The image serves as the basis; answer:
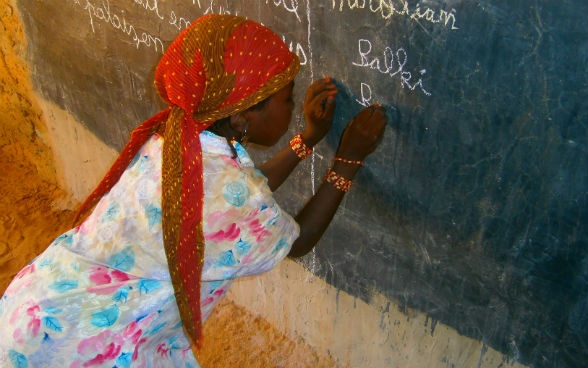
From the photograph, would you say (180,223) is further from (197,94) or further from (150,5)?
(150,5)

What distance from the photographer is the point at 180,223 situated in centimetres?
125

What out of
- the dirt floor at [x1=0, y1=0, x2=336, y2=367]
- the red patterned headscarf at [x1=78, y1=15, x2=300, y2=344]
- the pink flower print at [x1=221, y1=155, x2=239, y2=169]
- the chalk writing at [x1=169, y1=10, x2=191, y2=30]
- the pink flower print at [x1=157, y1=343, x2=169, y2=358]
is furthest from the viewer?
the dirt floor at [x1=0, y1=0, x2=336, y2=367]

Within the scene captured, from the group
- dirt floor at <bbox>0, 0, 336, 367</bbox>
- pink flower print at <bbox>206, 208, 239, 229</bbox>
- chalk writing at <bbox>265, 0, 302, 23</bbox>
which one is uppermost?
chalk writing at <bbox>265, 0, 302, 23</bbox>

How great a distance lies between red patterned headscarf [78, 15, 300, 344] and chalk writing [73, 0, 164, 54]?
1.17 metres

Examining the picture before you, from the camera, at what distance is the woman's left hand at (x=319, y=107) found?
5.57 feet

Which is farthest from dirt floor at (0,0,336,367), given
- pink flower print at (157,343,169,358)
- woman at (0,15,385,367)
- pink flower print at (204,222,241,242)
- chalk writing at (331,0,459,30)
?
chalk writing at (331,0,459,30)

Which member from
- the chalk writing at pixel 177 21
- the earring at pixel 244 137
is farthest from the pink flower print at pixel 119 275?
the chalk writing at pixel 177 21

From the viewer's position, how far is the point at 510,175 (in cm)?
139

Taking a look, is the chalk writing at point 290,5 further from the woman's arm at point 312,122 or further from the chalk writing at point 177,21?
the chalk writing at point 177,21

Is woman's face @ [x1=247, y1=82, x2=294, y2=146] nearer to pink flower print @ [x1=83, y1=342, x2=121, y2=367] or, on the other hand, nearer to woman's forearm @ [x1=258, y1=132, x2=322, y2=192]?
woman's forearm @ [x1=258, y1=132, x2=322, y2=192]

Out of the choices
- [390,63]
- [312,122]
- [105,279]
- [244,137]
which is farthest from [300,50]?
[105,279]

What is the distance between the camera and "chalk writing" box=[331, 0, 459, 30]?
1.33m

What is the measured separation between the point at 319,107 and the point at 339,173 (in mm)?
326

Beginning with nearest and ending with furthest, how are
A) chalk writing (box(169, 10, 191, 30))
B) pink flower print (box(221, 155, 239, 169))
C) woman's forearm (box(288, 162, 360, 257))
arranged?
pink flower print (box(221, 155, 239, 169)) < woman's forearm (box(288, 162, 360, 257)) < chalk writing (box(169, 10, 191, 30))
